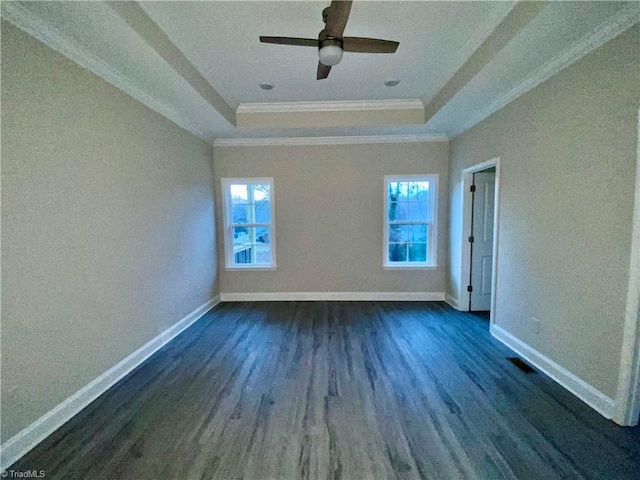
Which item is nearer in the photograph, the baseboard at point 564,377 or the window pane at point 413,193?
the baseboard at point 564,377

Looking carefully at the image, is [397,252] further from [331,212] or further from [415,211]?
[331,212]

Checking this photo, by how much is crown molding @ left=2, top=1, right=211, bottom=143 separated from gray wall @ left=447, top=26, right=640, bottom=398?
3.73 m

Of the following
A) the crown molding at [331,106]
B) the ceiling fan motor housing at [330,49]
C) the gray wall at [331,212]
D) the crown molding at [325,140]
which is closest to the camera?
the ceiling fan motor housing at [330,49]

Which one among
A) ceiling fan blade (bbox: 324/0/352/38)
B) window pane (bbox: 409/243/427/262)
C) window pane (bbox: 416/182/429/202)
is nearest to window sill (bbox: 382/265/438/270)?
window pane (bbox: 409/243/427/262)

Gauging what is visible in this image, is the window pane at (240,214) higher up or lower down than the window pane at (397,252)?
higher up

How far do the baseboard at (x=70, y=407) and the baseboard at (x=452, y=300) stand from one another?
13.0 ft

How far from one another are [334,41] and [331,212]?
9.32 feet

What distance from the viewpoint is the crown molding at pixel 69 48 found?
161 centimetres

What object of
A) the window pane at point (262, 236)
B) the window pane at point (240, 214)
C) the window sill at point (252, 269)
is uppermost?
the window pane at point (240, 214)

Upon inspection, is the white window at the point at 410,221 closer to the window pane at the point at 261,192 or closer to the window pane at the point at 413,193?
the window pane at the point at 413,193

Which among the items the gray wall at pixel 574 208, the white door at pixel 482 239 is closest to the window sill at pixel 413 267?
the white door at pixel 482 239

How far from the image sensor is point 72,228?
198 cm

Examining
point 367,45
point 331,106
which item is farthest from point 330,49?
point 331,106

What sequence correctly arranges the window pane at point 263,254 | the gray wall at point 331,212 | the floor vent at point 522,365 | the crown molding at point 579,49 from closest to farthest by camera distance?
the crown molding at point 579,49 → the floor vent at point 522,365 → the gray wall at point 331,212 → the window pane at point 263,254
